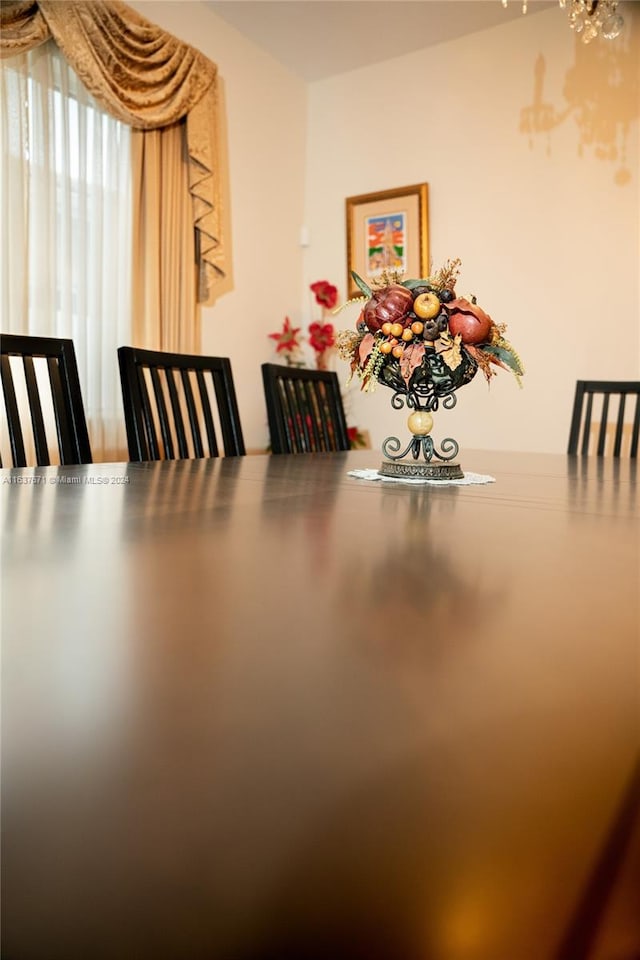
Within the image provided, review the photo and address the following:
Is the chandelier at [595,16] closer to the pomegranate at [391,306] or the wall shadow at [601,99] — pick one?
the wall shadow at [601,99]

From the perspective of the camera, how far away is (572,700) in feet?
0.88

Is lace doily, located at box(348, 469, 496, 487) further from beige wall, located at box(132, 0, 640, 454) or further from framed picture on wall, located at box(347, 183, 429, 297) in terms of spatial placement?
framed picture on wall, located at box(347, 183, 429, 297)

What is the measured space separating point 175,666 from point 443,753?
120 mm

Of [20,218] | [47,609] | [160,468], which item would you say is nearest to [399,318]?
[160,468]

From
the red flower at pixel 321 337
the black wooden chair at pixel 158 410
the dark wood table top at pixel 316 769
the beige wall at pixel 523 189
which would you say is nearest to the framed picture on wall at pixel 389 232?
the beige wall at pixel 523 189

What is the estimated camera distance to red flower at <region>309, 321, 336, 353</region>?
410 cm

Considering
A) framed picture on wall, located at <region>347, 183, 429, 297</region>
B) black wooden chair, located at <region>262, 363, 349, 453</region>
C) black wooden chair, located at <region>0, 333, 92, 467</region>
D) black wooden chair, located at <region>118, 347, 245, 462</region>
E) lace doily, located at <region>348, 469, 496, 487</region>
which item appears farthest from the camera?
framed picture on wall, located at <region>347, 183, 429, 297</region>

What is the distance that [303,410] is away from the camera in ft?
7.14

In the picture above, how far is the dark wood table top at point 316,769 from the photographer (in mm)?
170

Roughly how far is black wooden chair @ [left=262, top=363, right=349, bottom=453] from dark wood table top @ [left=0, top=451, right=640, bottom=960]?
1598 millimetres

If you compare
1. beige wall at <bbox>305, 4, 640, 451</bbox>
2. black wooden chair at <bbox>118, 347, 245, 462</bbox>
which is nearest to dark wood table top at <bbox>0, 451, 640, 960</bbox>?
black wooden chair at <bbox>118, 347, 245, 462</bbox>

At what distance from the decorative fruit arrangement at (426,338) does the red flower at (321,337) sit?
2.73 m

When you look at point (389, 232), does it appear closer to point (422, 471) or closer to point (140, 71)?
point (140, 71)

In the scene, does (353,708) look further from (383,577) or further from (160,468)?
(160,468)
